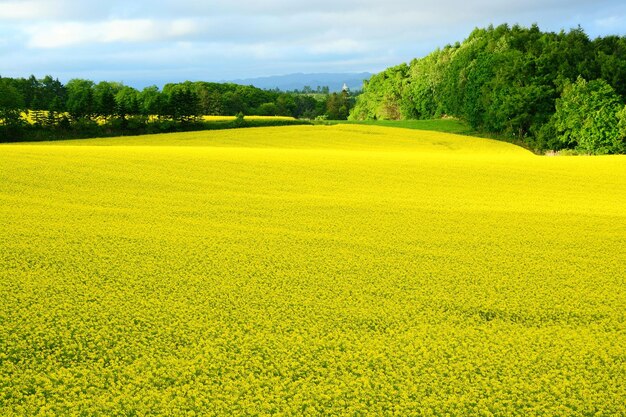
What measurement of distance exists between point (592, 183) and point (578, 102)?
35.2 meters

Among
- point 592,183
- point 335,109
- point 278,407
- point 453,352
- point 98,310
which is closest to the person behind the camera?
point 278,407

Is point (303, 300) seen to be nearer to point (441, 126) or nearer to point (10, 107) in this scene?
point (10, 107)

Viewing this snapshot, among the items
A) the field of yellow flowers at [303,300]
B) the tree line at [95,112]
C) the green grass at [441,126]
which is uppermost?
the tree line at [95,112]

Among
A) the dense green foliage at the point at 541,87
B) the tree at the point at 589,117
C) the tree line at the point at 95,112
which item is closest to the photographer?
the tree line at the point at 95,112

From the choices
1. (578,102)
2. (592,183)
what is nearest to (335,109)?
(578,102)

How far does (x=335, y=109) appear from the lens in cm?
14675

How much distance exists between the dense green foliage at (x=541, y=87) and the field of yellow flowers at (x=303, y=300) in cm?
3727

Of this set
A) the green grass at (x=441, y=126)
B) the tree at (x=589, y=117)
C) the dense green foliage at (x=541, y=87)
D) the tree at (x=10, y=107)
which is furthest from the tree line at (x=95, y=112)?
the tree at (x=589, y=117)

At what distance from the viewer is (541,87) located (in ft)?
199

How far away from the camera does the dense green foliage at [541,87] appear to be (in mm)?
54750

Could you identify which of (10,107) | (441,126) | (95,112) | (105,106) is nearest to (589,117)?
(441,126)

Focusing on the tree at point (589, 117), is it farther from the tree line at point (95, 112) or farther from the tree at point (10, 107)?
Result: the tree at point (10, 107)

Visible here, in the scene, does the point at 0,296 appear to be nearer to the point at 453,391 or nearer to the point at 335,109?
the point at 453,391

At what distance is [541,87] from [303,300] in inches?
2282
